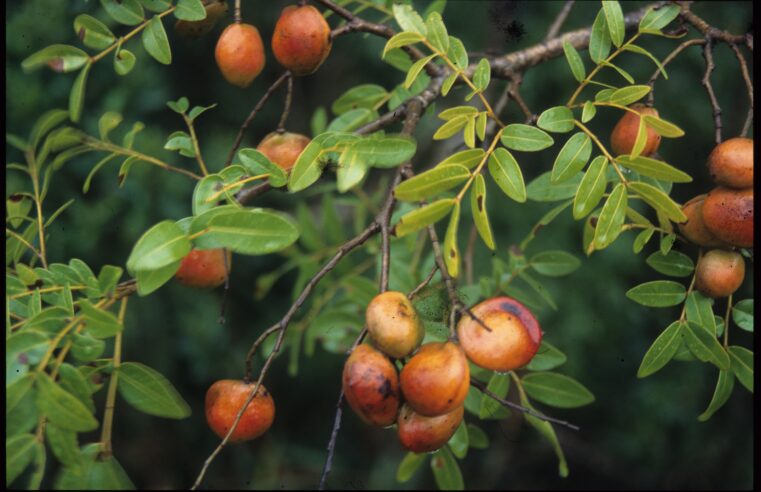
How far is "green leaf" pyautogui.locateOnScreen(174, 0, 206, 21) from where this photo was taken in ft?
2.58

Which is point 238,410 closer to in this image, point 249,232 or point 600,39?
point 249,232

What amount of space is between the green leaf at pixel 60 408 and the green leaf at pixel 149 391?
0.09m

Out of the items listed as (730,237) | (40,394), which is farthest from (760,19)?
(40,394)

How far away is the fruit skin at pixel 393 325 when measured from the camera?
638 mm

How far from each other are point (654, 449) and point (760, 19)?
143 cm

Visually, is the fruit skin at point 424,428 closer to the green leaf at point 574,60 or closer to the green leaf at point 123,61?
the green leaf at point 574,60

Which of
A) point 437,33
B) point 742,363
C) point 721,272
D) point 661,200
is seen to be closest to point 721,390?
point 742,363

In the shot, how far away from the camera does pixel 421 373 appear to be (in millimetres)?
622

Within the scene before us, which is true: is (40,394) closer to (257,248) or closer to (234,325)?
(257,248)

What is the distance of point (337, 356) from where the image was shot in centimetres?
193

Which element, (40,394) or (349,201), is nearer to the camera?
(40,394)

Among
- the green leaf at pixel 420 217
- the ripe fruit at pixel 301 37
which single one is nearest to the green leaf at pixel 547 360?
the green leaf at pixel 420 217

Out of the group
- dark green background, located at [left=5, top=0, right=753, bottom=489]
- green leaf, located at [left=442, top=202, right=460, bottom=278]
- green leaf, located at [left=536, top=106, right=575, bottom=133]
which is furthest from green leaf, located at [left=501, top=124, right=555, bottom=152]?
dark green background, located at [left=5, top=0, right=753, bottom=489]

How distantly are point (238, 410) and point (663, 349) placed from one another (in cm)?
47
